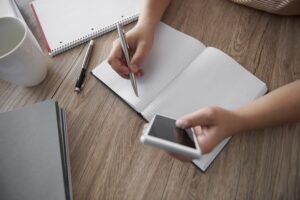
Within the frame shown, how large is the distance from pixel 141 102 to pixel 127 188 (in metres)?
0.18

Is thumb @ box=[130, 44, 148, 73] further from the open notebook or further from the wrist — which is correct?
the wrist

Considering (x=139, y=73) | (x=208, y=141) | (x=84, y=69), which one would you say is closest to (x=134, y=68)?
(x=139, y=73)

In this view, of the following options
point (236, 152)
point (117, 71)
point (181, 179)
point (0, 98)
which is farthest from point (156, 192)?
point (0, 98)

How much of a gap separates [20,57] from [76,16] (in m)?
0.24

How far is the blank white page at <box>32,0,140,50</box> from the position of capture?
72 cm

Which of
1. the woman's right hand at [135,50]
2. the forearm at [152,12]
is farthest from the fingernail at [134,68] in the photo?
the forearm at [152,12]

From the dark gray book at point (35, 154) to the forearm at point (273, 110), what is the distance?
37cm

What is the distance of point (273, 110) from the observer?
1.78ft

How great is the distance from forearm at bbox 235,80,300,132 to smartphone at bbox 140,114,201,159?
132 mm

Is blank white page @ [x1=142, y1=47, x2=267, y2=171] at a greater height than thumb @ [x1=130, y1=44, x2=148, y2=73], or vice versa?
thumb @ [x1=130, y1=44, x2=148, y2=73]

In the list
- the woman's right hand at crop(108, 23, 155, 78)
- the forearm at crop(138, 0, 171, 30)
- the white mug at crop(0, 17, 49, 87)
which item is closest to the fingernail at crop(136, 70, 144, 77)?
the woman's right hand at crop(108, 23, 155, 78)

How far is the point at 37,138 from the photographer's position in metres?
0.56

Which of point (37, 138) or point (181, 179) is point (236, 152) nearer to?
point (181, 179)

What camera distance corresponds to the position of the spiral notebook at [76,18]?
71 cm
